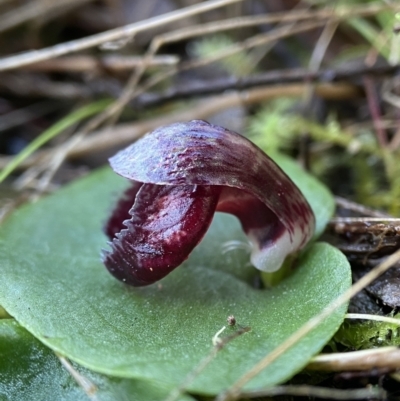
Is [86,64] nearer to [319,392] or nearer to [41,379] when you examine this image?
[41,379]

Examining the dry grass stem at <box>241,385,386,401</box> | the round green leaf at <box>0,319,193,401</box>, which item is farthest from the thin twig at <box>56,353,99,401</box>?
the dry grass stem at <box>241,385,386,401</box>

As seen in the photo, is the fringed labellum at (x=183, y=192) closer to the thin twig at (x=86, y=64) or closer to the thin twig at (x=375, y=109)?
the thin twig at (x=375, y=109)

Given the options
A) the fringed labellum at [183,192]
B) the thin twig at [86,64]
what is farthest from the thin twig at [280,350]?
the thin twig at [86,64]

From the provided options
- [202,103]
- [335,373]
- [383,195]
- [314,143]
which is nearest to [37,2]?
[202,103]

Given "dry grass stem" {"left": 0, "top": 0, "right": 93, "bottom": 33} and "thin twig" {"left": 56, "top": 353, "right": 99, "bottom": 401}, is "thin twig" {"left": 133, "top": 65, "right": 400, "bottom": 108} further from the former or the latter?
"thin twig" {"left": 56, "top": 353, "right": 99, "bottom": 401}

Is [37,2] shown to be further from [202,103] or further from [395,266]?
[395,266]

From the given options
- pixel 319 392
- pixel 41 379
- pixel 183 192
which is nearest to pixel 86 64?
pixel 183 192
